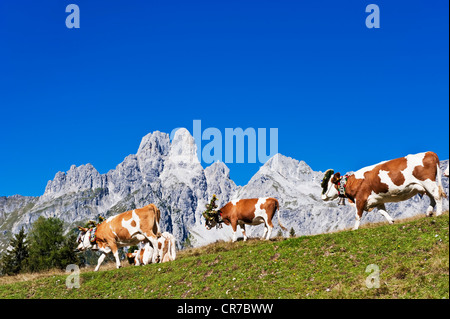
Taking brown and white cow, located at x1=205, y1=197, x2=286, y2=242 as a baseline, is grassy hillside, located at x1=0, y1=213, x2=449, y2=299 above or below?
below

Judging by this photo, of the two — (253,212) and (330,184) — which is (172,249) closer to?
(253,212)

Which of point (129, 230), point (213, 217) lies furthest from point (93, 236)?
point (213, 217)

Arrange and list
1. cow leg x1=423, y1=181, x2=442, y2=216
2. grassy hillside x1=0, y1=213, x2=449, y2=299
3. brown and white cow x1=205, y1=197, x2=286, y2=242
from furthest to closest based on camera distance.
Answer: brown and white cow x1=205, y1=197, x2=286, y2=242, cow leg x1=423, y1=181, x2=442, y2=216, grassy hillside x1=0, y1=213, x2=449, y2=299

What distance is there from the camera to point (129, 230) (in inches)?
951

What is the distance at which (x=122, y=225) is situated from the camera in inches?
960

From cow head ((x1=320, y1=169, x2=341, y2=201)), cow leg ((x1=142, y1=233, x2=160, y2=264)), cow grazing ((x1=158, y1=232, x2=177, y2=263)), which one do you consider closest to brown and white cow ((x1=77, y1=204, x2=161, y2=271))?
cow leg ((x1=142, y1=233, x2=160, y2=264))

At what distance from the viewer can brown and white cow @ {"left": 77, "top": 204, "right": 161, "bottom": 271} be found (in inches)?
945

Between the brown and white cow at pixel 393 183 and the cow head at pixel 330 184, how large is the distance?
78mm

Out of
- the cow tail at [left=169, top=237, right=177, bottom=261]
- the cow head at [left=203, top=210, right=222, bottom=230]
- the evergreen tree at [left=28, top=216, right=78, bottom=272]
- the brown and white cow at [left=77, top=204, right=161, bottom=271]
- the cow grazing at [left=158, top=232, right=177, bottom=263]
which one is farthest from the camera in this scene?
the evergreen tree at [left=28, top=216, right=78, bottom=272]

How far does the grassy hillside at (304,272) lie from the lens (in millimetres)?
12398

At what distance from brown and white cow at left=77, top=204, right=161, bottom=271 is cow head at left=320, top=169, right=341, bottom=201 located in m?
9.90

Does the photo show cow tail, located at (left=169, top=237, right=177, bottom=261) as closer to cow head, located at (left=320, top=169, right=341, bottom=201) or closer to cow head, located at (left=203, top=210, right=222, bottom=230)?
cow head, located at (left=203, top=210, right=222, bottom=230)
